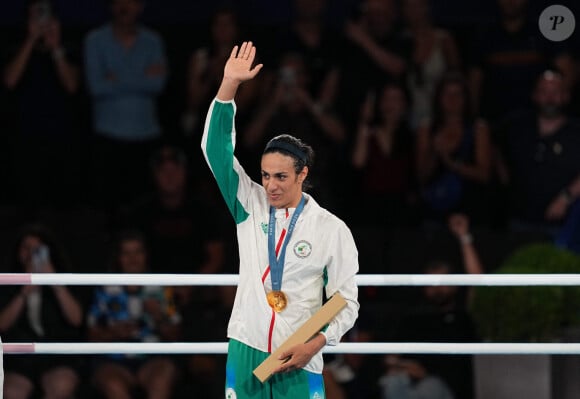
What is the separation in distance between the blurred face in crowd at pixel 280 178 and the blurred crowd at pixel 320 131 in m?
3.14

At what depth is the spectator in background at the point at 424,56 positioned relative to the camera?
8.71 meters

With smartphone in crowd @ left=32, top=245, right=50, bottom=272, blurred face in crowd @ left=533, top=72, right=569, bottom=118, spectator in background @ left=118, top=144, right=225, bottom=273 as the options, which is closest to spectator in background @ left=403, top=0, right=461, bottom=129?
blurred face in crowd @ left=533, top=72, right=569, bottom=118

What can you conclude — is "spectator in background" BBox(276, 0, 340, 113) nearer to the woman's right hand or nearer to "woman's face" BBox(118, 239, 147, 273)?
"woman's face" BBox(118, 239, 147, 273)

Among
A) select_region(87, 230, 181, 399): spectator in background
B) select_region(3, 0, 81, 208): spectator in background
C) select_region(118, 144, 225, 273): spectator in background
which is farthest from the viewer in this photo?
select_region(3, 0, 81, 208): spectator in background

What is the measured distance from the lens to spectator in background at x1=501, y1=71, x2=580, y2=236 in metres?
8.37

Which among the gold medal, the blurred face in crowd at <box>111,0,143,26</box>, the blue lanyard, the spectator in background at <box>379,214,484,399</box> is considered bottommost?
the spectator in background at <box>379,214,484,399</box>

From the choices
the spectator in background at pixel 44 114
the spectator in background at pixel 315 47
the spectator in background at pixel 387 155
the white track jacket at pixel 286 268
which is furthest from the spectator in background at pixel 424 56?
the white track jacket at pixel 286 268

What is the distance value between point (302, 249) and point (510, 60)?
14.4 feet

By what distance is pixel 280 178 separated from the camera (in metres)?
4.74

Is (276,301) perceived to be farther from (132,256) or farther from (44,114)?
(44,114)

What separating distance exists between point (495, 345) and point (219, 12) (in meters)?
3.49

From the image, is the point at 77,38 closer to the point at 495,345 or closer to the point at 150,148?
the point at 150,148

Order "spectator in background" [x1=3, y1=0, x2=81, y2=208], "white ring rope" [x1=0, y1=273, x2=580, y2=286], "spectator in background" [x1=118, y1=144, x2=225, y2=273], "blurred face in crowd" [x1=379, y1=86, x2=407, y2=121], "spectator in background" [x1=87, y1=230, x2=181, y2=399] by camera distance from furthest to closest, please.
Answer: "spectator in background" [x1=3, y1=0, x2=81, y2=208], "blurred face in crowd" [x1=379, y1=86, x2=407, y2=121], "spectator in background" [x1=118, y1=144, x2=225, y2=273], "spectator in background" [x1=87, y1=230, x2=181, y2=399], "white ring rope" [x1=0, y1=273, x2=580, y2=286]

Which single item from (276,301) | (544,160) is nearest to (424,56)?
(544,160)
